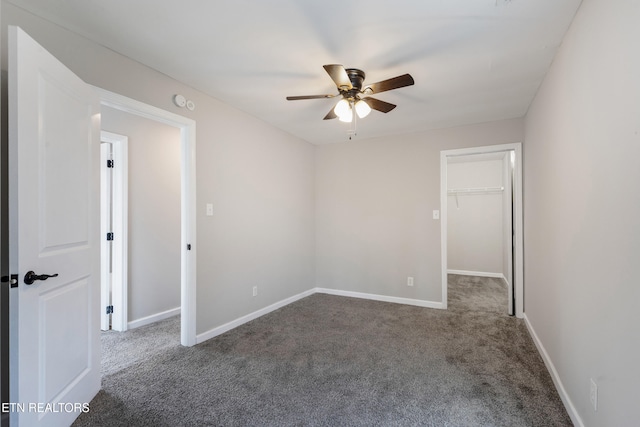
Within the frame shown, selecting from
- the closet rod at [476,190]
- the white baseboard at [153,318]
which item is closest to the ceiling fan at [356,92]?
the white baseboard at [153,318]

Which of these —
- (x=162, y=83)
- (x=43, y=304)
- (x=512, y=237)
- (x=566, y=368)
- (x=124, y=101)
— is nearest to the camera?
(x=43, y=304)

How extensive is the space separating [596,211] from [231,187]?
3.02 m

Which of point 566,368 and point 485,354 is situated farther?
point 485,354

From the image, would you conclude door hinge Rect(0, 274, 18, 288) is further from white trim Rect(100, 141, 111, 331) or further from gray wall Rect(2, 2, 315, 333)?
white trim Rect(100, 141, 111, 331)

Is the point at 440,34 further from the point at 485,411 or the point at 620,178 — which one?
the point at 485,411

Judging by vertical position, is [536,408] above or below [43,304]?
below

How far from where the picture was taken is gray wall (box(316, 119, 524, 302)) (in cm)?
402

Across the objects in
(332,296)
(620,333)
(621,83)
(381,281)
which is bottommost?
(332,296)

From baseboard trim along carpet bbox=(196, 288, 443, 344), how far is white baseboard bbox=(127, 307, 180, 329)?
1.03 m

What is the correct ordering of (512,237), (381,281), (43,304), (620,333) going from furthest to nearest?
(381,281) → (512,237) → (43,304) → (620,333)

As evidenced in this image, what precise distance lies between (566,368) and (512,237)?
81.9 inches

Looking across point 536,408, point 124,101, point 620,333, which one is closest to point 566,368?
point 536,408

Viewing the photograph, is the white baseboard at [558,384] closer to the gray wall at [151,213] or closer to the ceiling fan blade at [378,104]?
the ceiling fan blade at [378,104]

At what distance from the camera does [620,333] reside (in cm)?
124
